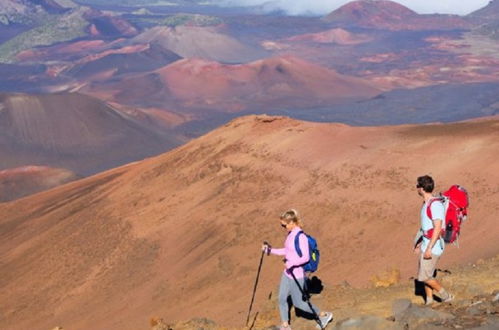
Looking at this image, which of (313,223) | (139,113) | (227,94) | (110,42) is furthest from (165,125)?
(110,42)

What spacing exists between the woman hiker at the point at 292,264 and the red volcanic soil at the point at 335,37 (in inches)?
5913

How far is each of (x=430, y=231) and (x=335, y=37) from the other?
15465 centimetres

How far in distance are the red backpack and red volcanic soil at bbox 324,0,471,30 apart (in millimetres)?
175517

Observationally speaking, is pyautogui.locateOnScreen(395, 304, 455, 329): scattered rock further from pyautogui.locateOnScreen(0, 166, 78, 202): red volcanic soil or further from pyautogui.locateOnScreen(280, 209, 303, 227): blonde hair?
pyautogui.locateOnScreen(0, 166, 78, 202): red volcanic soil

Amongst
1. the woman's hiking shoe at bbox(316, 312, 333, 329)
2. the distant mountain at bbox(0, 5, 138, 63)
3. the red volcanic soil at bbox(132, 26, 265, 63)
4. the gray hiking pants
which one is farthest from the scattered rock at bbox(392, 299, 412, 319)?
the distant mountain at bbox(0, 5, 138, 63)

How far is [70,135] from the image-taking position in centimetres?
6047

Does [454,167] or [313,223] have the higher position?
[454,167]

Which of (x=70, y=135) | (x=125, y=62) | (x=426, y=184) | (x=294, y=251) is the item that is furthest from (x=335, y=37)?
(x=294, y=251)

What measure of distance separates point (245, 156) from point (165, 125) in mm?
53851

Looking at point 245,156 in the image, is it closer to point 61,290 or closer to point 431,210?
point 61,290

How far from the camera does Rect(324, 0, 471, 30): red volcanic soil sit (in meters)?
178

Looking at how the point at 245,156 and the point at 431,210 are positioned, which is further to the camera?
the point at 245,156

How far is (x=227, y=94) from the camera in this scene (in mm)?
94250

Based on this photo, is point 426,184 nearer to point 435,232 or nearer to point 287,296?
point 435,232
